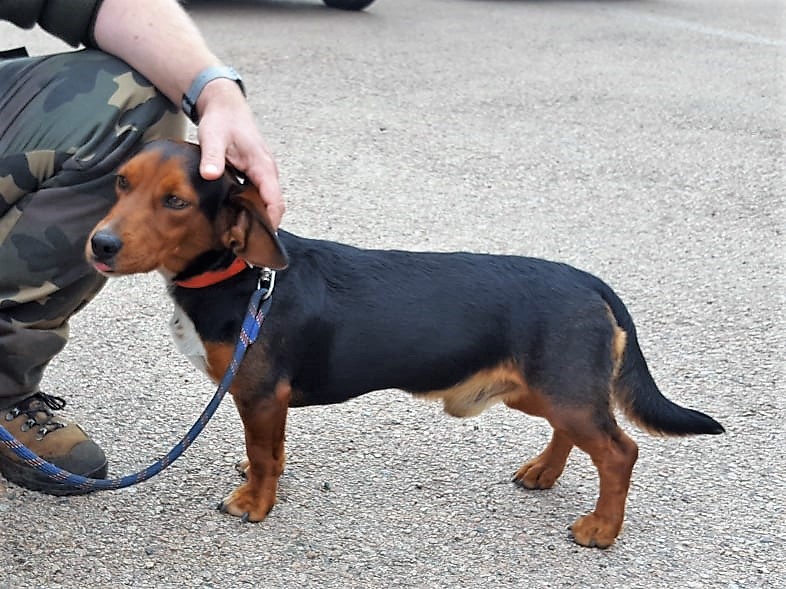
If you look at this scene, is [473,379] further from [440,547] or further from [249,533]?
[249,533]

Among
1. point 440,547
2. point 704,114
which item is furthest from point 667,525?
point 704,114

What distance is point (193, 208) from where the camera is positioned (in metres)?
2.34

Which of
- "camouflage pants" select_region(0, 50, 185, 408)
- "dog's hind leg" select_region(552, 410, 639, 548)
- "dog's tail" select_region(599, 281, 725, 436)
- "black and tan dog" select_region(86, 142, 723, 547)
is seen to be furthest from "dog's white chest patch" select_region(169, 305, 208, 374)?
"dog's tail" select_region(599, 281, 725, 436)

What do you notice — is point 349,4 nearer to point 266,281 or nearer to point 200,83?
point 200,83

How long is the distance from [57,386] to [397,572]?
131 cm

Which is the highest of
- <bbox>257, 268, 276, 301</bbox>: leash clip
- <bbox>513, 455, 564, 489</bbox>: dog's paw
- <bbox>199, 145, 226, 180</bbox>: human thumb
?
<bbox>199, 145, 226, 180</bbox>: human thumb

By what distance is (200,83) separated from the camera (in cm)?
253

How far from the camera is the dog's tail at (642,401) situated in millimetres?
2664

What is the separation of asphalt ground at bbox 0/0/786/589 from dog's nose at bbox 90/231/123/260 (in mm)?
755

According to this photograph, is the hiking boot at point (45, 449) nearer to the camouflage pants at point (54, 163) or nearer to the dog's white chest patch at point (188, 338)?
the camouflage pants at point (54, 163)

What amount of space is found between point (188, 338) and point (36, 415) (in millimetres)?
530

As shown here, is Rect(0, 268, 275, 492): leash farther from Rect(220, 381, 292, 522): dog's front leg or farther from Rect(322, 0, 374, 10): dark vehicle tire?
Rect(322, 0, 374, 10): dark vehicle tire

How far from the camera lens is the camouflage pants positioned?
2521 mm

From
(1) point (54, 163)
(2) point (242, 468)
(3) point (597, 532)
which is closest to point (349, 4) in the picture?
(2) point (242, 468)
